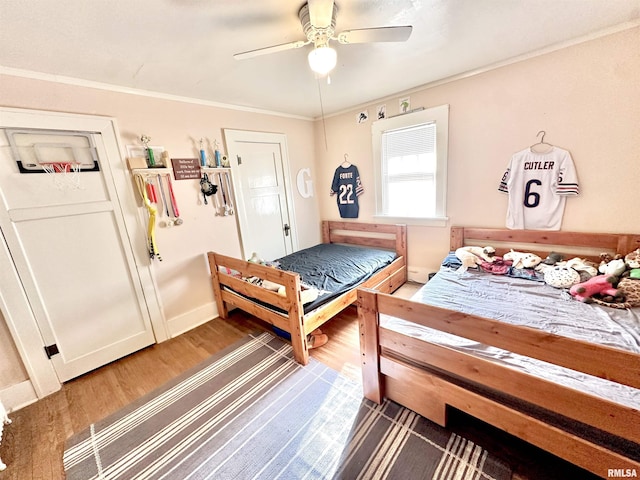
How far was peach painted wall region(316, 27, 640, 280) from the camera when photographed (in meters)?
1.82

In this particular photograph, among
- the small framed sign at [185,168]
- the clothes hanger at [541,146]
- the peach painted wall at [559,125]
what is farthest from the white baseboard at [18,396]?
the clothes hanger at [541,146]

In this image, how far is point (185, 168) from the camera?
2424mm

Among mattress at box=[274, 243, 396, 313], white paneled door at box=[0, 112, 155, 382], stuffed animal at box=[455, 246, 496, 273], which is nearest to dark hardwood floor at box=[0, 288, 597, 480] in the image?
white paneled door at box=[0, 112, 155, 382]

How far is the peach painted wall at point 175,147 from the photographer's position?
173 centimetres

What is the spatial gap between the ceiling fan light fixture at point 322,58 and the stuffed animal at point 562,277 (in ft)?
7.13

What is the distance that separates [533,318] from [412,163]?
195 centimetres

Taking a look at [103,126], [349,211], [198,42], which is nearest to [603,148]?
[349,211]

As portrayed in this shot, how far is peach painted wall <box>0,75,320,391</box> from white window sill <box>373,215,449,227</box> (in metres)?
1.79

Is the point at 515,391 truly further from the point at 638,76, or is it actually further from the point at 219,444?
the point at 638,76

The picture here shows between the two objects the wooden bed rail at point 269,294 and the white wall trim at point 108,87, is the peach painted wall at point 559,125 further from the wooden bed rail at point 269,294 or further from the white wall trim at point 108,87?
the wooden bed rail at point 269,294

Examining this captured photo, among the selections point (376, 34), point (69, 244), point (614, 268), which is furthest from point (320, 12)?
point (614, 268)

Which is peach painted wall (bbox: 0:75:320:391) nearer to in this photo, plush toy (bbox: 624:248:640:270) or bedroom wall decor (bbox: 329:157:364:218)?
bedroom wall decor (bbox: 329:157:364:218)

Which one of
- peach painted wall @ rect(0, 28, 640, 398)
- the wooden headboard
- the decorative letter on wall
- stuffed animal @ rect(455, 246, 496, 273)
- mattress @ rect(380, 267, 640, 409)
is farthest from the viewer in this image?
the decorative letter on wall

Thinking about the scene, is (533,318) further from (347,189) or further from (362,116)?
(362,116)
